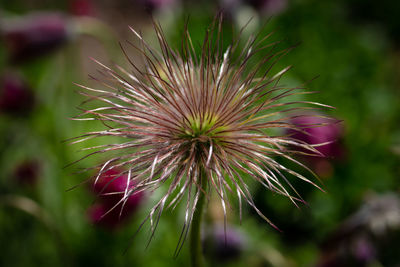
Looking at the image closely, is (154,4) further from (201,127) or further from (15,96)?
(201,127)

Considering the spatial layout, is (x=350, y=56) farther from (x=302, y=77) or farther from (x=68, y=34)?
(x=68, y=34)

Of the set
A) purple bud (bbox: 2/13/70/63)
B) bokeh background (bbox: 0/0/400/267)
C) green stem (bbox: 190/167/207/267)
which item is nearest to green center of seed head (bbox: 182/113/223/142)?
green stem (bbox: 190/167/207/267)

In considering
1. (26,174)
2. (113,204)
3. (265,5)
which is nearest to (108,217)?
(113,204)

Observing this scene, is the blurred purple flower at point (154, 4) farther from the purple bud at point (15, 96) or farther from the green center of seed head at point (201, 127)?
the green center of seed head at point (201, 127)

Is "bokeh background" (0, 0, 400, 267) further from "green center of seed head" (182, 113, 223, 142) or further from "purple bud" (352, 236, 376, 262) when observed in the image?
"green center of seed head" (182, 113, 223, 142)

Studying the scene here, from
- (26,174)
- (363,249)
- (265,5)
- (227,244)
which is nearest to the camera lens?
(363,249)

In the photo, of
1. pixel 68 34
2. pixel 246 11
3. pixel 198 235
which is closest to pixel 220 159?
pixel 198 235
